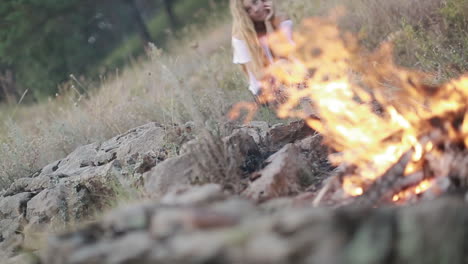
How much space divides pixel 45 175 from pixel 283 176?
103 inches

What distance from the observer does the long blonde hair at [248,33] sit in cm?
577

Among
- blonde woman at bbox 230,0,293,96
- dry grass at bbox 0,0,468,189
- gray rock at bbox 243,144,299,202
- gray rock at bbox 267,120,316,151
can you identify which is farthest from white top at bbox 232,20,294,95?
gray rock at bbox 243,144,299,202

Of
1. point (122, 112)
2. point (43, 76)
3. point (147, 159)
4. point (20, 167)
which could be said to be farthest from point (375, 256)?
point (43, 76)

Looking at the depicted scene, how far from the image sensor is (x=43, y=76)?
19438 millimetres

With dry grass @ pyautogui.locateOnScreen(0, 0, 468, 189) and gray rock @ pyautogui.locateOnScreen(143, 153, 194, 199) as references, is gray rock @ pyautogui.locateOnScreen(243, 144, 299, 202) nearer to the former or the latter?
gray rock @ pyautogui.locateOnScreen(143, 153, 194, 199)

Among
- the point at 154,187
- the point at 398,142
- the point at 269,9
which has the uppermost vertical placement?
the point at 269,9

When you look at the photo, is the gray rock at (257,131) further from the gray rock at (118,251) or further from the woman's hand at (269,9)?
the gray rock at (118,251)

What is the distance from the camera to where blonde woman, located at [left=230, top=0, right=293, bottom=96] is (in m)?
5.77

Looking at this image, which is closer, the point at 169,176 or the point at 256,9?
the point at 169,176

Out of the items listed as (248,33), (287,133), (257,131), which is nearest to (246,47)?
(248,33)

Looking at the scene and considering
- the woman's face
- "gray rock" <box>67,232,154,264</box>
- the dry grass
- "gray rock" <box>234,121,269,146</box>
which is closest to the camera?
"gray rock" <box>67,232,154,264</box>

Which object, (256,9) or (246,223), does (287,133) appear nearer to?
(256,9)

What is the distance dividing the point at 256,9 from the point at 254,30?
0.60ft

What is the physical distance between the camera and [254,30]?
5.79 meters
